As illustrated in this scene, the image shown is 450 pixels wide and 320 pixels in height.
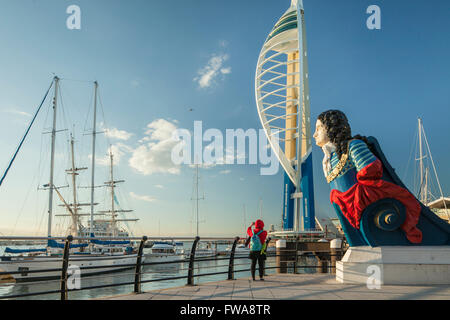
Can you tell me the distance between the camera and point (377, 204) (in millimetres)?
7828

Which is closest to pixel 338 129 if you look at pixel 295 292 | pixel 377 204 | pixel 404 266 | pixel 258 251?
pixel 377 204

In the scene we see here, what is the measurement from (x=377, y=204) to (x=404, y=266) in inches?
58.5

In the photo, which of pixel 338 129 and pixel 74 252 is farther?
pixel 74 252

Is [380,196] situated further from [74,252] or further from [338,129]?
[74,252]

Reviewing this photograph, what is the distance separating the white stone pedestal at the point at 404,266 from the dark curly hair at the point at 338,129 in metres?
2.49

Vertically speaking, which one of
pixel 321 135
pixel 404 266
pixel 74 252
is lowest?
pixel 74 252

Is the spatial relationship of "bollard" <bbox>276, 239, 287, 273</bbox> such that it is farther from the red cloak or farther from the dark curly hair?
the dark curly hair

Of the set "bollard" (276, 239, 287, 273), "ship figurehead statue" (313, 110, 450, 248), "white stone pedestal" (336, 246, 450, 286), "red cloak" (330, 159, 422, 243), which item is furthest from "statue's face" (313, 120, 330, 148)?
"bollard" (276, 239, 287, 273)

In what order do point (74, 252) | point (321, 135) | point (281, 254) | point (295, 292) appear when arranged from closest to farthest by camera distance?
point (295, 292) < point (321, 135) < point (281, 254) < point (74, 252)

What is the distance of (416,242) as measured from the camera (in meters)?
7.82
